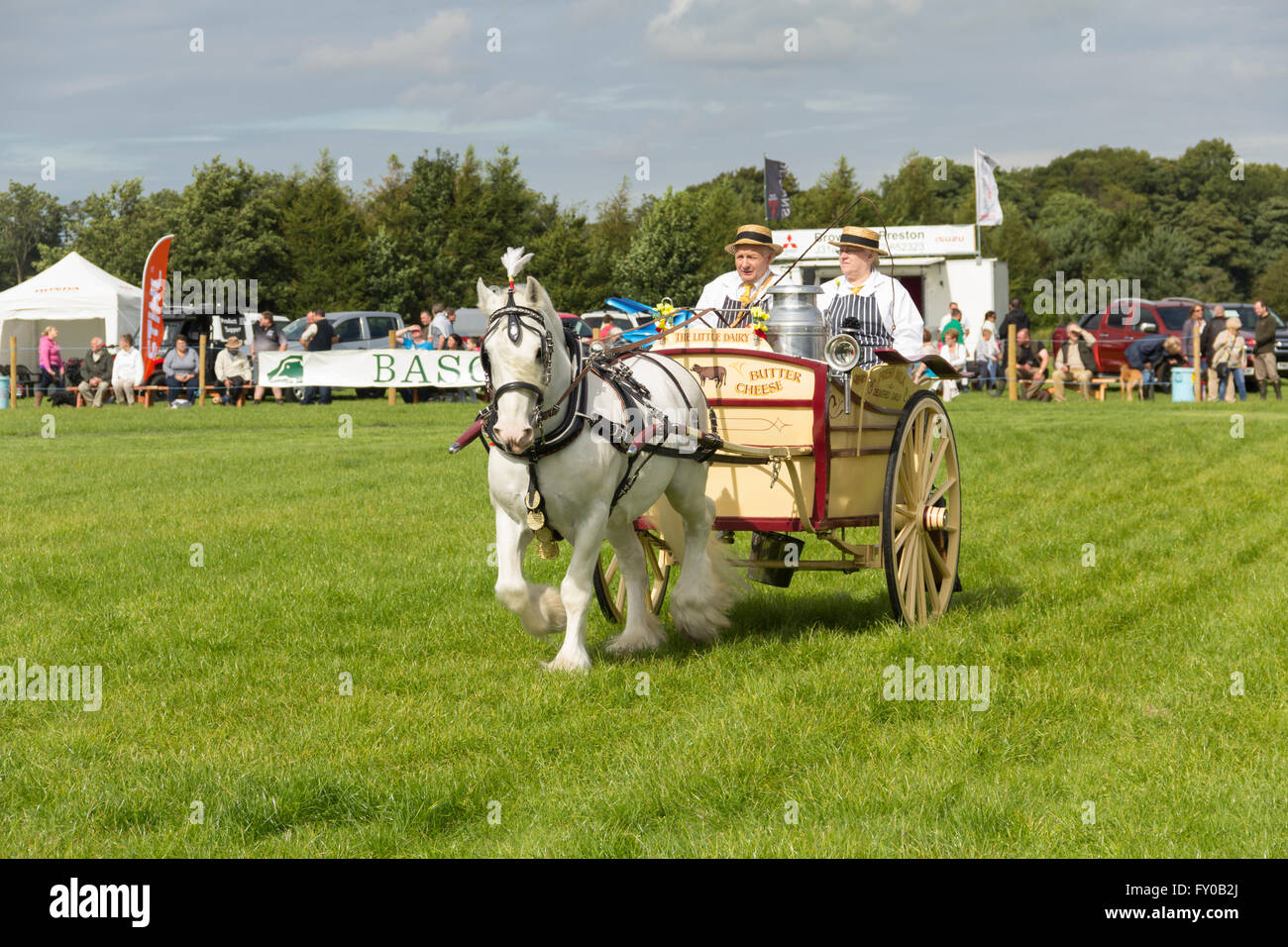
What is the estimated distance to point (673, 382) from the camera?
23.4 ft

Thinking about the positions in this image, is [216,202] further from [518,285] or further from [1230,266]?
[1230,266]

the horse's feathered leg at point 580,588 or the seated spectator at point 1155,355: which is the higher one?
the seated spectator at point 1155,355

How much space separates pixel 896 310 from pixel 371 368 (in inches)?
820

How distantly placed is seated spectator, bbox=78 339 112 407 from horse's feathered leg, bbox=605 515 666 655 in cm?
2406

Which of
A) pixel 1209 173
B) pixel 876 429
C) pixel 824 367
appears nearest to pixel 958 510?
pixel 876 429

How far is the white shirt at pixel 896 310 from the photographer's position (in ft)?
26.8

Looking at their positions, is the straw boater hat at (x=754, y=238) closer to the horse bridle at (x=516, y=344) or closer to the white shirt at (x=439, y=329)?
the horse bridle at (x=516, y=344)

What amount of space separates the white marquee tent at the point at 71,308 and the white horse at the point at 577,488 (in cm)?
3192

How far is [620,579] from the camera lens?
8.41 meters

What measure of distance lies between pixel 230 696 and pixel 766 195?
121 ft

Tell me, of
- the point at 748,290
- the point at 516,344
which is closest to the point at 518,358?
the point at 516,344

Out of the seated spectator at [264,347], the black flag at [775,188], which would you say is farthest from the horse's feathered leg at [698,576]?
the black flag at [775,188]
